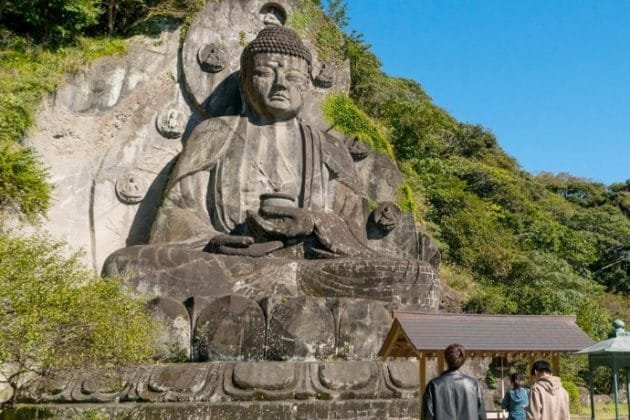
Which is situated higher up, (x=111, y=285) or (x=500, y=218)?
(x=500, y=218)

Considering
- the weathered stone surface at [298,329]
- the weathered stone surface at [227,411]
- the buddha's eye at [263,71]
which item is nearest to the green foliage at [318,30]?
the buddha's eye at [263,71]

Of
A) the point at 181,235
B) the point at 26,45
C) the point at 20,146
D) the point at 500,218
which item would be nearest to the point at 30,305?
the point at 181,235

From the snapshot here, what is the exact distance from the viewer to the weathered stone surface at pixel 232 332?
7.29 meters

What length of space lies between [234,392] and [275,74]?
16.5 feet

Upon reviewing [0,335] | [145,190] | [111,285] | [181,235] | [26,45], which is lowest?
[0,335]

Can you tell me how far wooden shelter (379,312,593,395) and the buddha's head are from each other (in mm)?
5010

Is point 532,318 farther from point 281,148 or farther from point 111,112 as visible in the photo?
point 111,112

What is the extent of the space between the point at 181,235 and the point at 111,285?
7.92ft

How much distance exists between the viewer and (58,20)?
449 inches

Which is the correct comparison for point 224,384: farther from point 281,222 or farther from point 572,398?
point 572,398

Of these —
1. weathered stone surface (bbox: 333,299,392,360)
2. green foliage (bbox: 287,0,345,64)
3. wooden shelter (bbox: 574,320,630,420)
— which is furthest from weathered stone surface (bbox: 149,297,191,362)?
green foliage (bbox: 287,0,345,64)

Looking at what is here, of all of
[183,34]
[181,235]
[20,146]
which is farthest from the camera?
[183,34]

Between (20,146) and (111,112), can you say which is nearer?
(20,146)

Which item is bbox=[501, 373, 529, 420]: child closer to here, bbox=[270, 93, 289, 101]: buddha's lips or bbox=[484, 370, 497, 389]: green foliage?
bbox=[484, 370, 497, 389]: green foliage
